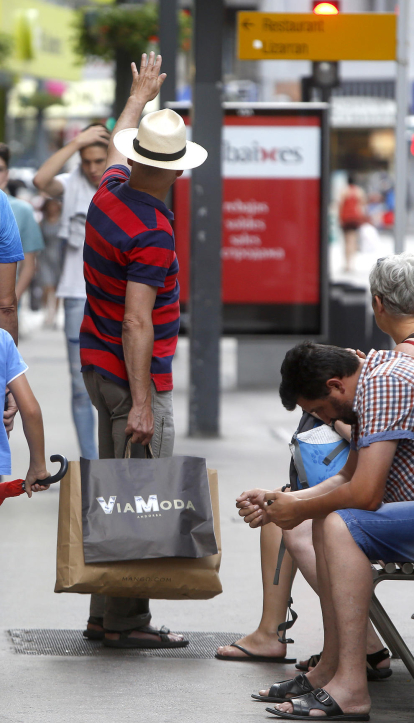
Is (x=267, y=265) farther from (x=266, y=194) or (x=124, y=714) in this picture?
(x=124, y=714)

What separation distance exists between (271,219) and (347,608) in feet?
23.2

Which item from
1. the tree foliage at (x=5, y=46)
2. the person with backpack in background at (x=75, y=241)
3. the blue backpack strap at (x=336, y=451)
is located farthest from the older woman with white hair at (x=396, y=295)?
the tree foliage at (x=5, y=46)

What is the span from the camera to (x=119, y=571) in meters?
3.76

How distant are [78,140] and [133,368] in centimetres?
220

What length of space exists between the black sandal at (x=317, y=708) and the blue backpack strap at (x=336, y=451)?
2.45 feet

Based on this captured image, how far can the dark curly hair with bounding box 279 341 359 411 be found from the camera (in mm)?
3471

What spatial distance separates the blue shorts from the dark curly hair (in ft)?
1.23

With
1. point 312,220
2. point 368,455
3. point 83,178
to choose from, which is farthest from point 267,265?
point 368,455

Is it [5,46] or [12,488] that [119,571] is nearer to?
[12,488]

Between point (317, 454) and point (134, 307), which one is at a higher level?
point (134, 307)

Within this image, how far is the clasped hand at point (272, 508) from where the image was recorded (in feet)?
11.5

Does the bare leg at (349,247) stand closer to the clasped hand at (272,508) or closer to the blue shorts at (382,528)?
the clasped hand at (272,508)

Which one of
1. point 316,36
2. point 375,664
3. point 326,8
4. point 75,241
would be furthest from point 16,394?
point 326,8

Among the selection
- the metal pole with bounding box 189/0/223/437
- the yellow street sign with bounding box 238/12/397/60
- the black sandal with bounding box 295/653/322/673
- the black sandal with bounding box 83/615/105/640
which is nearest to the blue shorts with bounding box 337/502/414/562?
the black sandal with bounding box 295/653/322/673
